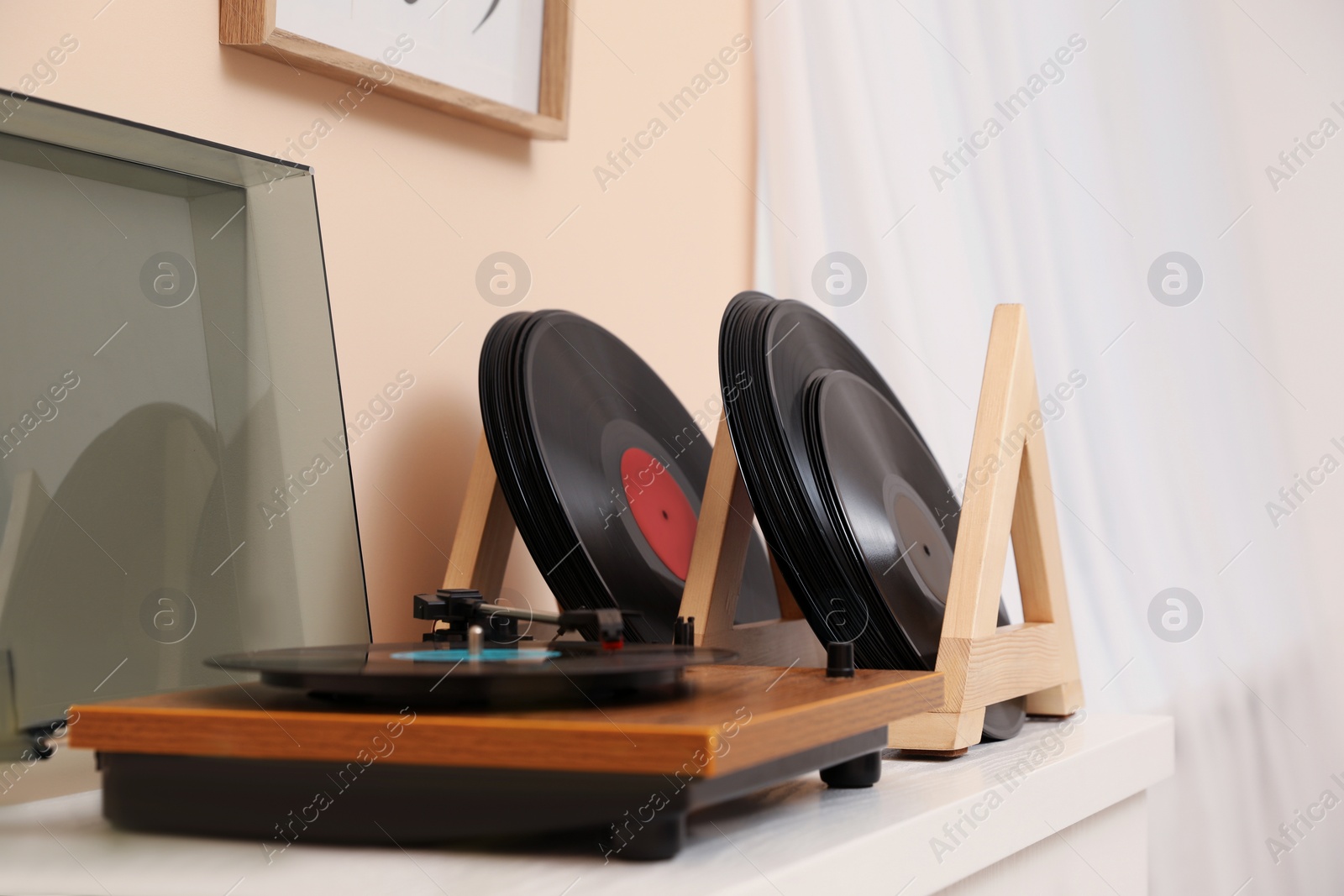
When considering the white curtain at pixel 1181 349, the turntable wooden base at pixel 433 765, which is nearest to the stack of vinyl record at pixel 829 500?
the turntable wooden base at pixel 433 765

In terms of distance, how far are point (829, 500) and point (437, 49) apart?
2.10 ft

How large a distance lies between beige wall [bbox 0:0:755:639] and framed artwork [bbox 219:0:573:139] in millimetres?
23

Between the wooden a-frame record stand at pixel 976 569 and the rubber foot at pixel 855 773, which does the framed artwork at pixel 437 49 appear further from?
the rubber foot at pixel 855 773

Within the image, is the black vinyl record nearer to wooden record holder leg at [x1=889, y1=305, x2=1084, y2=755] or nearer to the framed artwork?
wooden record holder leg at [x1=889, y1=305, x2=1084, y2=755]

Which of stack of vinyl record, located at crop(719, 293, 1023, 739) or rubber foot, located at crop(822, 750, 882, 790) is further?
stack of vinyl record, located at crop(719, 293, 1023, 739)

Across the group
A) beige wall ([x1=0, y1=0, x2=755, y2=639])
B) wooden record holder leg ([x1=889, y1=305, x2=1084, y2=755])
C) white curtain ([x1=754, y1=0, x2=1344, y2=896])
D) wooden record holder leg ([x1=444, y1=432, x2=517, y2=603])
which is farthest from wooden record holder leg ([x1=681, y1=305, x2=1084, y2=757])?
white curtain ([x1=754, y1=0, x2=1344, y2=896])

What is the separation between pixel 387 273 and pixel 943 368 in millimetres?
868

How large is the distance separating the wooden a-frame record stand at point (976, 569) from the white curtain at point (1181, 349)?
415 mm

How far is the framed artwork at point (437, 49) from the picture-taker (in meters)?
1.01

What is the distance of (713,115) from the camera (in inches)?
69.7

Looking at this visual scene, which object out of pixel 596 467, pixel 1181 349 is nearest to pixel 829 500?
pixel 596 467

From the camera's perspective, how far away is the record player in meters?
0.55

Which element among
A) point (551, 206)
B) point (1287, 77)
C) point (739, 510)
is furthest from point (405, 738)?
point (1287, 77)

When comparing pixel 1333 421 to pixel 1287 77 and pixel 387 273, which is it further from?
pixel 387 273
